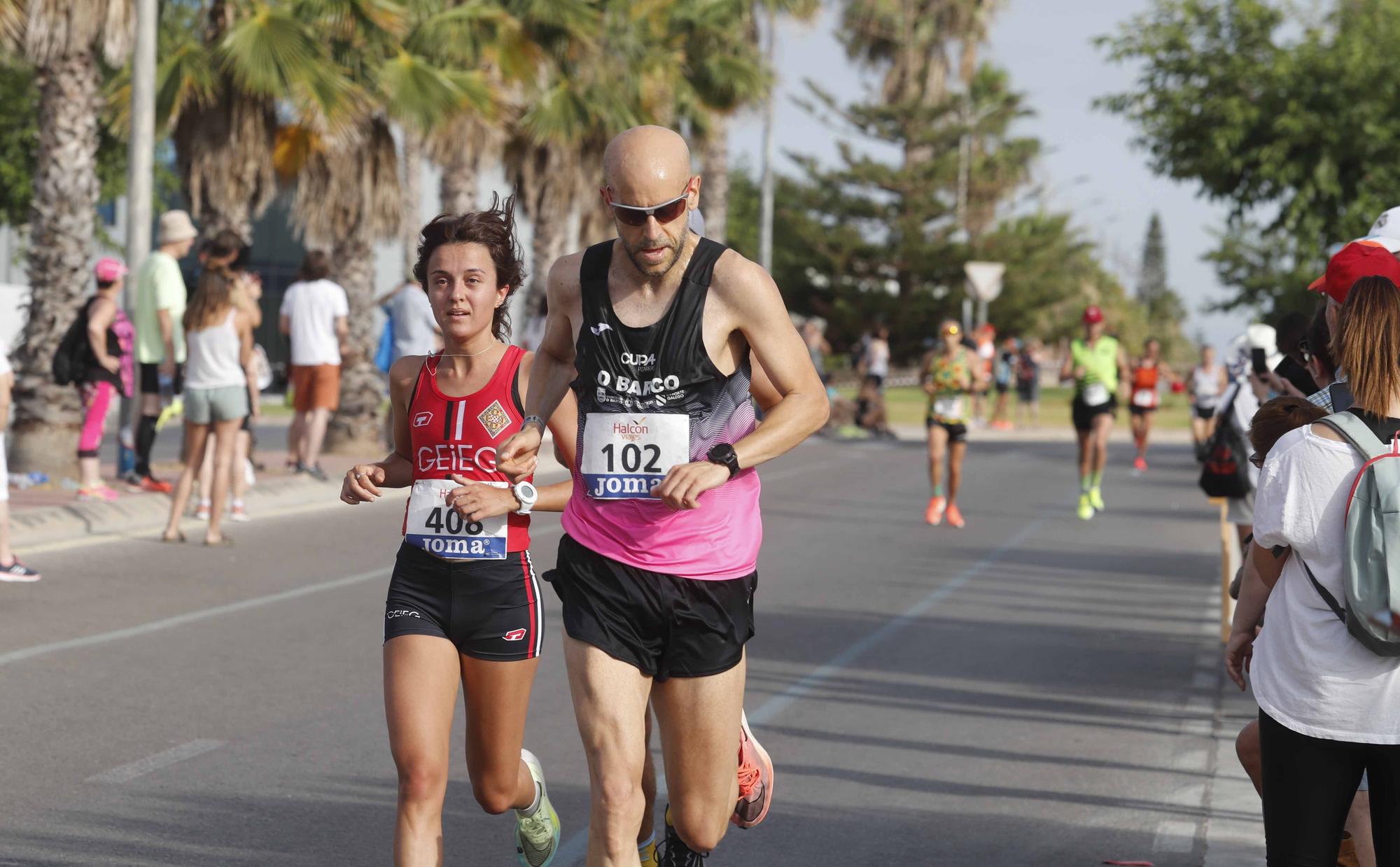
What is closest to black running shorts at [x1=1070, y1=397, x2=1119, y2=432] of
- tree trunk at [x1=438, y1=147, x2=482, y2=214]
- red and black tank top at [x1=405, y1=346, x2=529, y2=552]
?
tree trunk at [x1=438, y1=147, x2=482, y2=214]

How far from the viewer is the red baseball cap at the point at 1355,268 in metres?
4.09

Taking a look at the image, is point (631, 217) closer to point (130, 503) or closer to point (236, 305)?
point (236, 305)

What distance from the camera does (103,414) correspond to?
45.8 feet

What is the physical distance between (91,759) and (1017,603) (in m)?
6.58

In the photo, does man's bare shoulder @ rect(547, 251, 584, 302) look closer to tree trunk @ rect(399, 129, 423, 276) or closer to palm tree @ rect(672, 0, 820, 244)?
tree trunk @ rect(399, 129, 423, 276)

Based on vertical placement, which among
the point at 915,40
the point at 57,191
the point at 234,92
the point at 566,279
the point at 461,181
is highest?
the point at 915,40

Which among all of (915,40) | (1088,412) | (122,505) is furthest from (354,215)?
(915,40)

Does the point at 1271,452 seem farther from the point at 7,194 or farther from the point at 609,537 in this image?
the point at 7,194

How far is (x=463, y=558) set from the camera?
175 inches

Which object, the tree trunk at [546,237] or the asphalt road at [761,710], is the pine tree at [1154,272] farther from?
the asphalt road at [761,710]

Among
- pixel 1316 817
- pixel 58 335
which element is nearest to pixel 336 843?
pixel 1316 817

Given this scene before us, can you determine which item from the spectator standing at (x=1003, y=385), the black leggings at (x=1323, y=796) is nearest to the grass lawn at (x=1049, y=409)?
the spectator standing at (x=1003, y=385)

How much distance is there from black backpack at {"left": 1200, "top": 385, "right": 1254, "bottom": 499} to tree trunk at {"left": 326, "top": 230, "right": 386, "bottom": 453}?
12.6m

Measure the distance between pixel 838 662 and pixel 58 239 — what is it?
9.91 m
